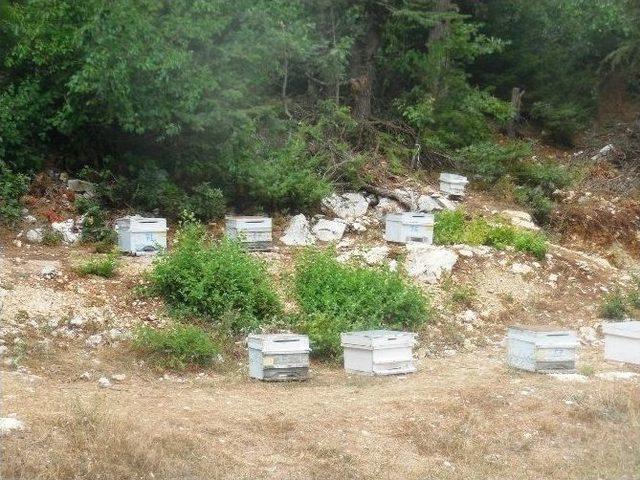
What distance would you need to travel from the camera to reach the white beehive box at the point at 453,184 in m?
16.4

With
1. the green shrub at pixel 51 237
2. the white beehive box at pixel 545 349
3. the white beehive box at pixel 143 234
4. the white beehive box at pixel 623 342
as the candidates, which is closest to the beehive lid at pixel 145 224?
the white beehive box at pixel 143 234

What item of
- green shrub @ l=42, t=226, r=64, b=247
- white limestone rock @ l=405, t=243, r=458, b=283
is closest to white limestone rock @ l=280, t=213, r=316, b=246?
white limestone rock @ l=405, t=243, r=458, b=283

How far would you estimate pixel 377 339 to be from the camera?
974cm

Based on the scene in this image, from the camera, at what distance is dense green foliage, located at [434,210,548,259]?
14.2 meters

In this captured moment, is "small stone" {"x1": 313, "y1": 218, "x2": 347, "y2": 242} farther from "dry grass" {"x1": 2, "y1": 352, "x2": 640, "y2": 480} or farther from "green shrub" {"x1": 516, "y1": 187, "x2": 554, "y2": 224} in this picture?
"dry grass" {"x1": 2, "y1": 352, "x2": 640, "y2": 480}

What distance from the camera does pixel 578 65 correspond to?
75.3 ft

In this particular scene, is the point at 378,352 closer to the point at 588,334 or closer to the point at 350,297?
the point at 350,297

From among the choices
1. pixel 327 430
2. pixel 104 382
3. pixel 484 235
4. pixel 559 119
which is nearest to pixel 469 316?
pixel 484 235

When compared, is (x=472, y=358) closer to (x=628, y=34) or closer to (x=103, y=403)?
(x=103, y=403)

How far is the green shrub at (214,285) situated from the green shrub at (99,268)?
1.83 feet

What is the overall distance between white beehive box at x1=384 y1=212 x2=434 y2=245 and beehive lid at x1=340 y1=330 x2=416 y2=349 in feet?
12.7

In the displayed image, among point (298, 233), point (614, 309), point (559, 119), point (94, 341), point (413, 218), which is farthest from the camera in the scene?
point (559, 119)

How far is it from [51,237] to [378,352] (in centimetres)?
506

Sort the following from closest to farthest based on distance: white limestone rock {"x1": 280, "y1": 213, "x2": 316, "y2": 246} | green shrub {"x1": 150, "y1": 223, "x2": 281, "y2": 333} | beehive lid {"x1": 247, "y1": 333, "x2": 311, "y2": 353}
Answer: beehive lid {"x1": 247, "y1": 333, "x2": 311, "y2": 353} < green shrub {"x1": 150, "y1": 223, "x2": 281, "y2": 333} < white limestone rock {"x1": 280, "y1": 213, "x2": 316, "y2": 246}
